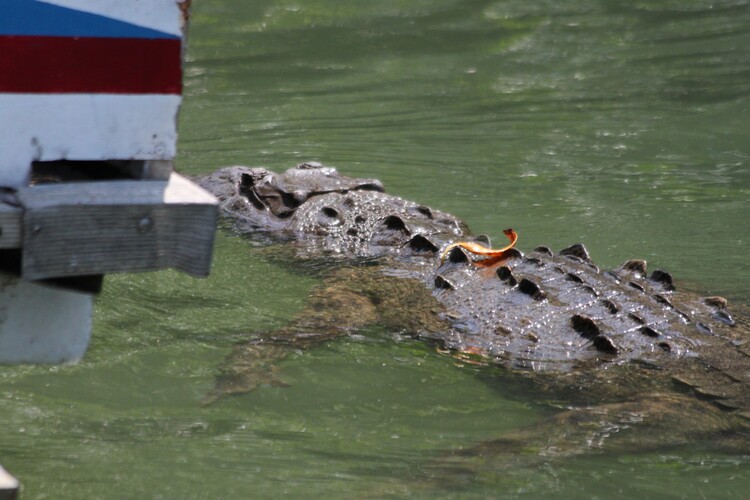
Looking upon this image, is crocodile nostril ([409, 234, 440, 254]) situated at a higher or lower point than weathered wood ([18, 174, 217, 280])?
lower

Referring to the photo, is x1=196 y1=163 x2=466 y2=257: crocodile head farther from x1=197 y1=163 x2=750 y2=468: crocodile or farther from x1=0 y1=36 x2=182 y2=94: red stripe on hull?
x1=0 y1=36 x2=182 y2=94: red stripe on hull

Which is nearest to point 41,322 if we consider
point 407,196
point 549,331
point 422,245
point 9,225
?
point 9,225

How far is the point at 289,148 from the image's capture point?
9023 millimetres

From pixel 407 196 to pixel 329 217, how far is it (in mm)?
1583

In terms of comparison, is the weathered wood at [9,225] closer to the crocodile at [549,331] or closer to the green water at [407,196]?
the green water at [407,196]

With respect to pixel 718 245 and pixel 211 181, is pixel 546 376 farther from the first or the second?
pixel 211 181

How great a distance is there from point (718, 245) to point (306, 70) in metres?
5.68

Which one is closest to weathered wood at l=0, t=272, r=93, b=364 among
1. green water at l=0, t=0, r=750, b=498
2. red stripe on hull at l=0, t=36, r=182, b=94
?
red stripe on hull at l=0, t=36, r=182, b=94

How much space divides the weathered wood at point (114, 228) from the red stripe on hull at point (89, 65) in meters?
0.21

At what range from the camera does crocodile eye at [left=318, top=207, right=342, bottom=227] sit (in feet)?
21.0

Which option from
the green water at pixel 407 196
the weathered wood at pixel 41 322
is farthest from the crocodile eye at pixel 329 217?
the weathered wood at pixel 41 322

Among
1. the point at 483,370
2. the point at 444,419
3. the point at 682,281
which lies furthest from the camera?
the point at 682,281

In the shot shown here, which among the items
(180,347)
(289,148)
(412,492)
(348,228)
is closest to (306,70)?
(289,148)

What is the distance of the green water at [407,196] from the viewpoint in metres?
3.85
